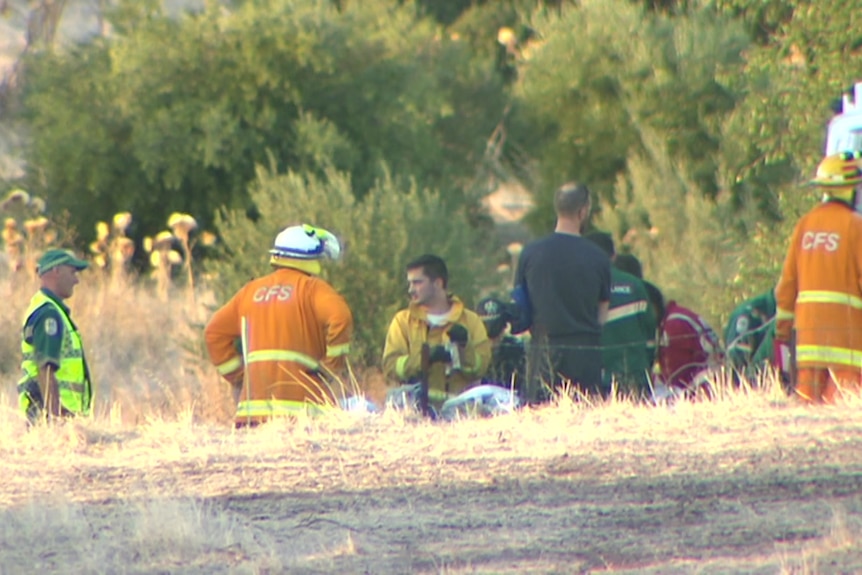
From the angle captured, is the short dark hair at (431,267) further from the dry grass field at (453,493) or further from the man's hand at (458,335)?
the dry grass field at (453,493)

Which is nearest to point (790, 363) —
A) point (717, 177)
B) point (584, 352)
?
point (584, 352)

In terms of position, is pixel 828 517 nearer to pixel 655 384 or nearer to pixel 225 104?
pixel 655 384

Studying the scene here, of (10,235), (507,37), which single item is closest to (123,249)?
(10,235)

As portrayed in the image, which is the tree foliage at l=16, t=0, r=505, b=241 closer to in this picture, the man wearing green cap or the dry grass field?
the man wearing green cap

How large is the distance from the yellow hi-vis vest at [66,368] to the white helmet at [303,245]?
1.21 m

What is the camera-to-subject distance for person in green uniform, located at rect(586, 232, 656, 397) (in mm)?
9797

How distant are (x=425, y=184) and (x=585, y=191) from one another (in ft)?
44.8

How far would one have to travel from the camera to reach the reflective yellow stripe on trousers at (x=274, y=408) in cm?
888

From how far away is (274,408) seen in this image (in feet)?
29.4

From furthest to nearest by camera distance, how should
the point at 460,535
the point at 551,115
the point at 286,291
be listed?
1. the point at 551,115
2. the point at 286,291
3. the point at 460,535

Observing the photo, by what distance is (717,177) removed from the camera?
69.3ft

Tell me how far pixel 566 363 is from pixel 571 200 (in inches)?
37.8

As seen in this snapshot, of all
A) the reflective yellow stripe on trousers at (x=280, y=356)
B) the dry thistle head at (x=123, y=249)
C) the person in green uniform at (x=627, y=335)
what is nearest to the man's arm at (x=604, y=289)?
the person in green uniform at (x=627, y=335)

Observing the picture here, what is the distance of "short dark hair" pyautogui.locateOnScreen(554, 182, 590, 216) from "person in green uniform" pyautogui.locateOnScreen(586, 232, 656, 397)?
0.65 m
